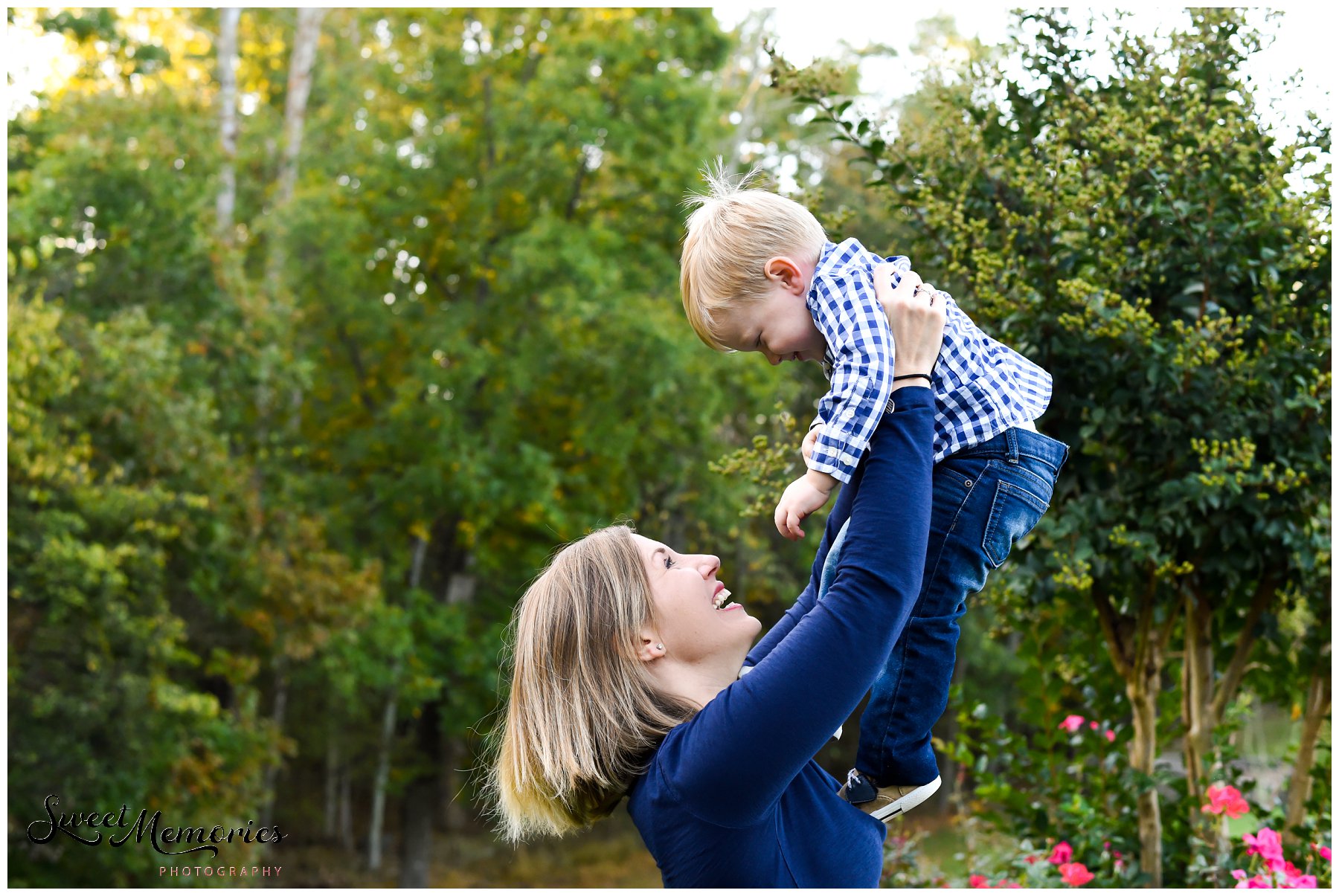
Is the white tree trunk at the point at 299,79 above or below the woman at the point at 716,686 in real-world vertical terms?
above

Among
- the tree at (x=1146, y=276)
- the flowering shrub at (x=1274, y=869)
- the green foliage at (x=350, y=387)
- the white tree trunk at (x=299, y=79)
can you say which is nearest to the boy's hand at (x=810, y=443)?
the tree at (x=1146, y=276)

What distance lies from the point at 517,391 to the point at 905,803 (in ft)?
36.2

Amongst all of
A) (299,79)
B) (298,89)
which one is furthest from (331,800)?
(299,79)

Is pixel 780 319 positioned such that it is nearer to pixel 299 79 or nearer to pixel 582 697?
pixel 582 697

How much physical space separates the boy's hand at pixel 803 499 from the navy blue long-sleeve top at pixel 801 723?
184 mm

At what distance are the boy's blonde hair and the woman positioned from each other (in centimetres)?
21

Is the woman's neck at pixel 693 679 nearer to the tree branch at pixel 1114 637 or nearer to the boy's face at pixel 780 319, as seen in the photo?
the boy's face at pixel 780 319

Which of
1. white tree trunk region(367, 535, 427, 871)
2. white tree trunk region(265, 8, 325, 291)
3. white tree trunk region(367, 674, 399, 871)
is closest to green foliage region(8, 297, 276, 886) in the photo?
white tree trunk region(367, 674, 399, 871)

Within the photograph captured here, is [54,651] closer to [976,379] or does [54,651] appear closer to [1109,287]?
[1109,287]

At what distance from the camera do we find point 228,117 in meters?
12.8

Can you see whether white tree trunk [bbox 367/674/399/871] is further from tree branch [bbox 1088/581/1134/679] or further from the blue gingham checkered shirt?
the blue gingham checkered shirt

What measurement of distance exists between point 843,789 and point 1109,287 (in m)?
1.99

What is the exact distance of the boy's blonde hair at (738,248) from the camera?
1856 millimetres

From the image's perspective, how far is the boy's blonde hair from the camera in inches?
73.1
